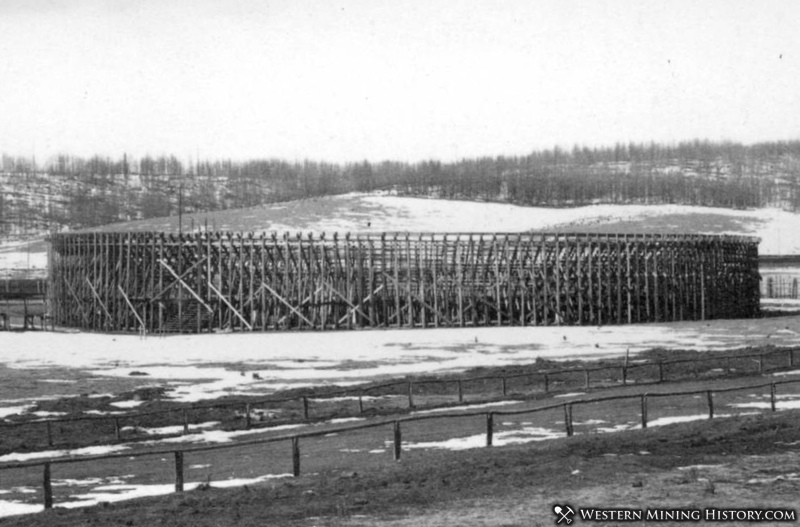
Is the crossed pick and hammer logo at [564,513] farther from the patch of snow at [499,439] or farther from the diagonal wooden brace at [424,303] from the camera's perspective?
the diagonal wooden brace at [424,303]

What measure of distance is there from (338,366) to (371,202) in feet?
242

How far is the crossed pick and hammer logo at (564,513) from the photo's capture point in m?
11.7

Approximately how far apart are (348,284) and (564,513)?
40.3 metres

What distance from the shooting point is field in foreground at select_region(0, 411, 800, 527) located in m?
12.9

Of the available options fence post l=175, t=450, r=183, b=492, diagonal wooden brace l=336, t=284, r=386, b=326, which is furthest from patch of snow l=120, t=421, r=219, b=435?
diagonal wooden brace l=336, t=284, r=386, b=326

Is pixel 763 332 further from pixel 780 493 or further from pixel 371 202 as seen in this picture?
pixel 371 202

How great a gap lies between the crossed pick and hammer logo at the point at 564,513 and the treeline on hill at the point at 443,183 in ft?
373

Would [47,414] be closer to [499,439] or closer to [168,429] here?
[168,429]

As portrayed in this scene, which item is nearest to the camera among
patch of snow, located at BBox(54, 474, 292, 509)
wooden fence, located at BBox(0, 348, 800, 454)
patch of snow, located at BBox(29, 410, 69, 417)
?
patch of snow, located at BBox(54, 474, 292, 509)

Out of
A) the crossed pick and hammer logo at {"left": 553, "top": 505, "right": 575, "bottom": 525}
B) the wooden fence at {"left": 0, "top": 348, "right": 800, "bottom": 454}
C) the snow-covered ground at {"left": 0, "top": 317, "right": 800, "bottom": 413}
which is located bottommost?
the snow-covered ground at {"left": 0, "top": 317, "right": 800, "bottom": 413}

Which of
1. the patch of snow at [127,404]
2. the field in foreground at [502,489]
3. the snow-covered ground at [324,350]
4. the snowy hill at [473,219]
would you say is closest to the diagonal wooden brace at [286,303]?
the snow-covered ground at [324,350]

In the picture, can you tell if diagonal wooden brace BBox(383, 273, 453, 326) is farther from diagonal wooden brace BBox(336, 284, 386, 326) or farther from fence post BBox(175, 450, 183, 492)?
fence post BBox(175, 450, 183, 492)

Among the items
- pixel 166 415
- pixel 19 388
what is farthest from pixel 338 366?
pixel 166 415

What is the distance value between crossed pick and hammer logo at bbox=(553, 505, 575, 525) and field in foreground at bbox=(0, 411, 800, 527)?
0.15 meters
